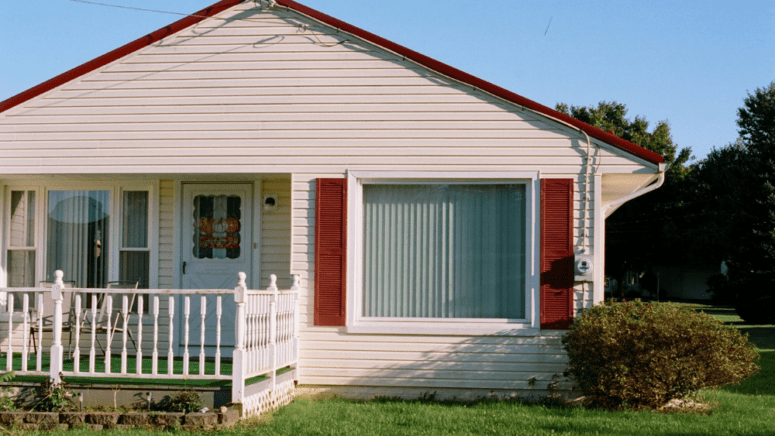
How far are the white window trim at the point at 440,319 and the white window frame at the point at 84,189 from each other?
8.53 feet

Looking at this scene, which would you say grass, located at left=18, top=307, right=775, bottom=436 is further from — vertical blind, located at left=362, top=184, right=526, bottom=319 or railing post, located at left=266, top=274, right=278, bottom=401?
vertical blind, located at left=362, top=184, right=526, bottom=319

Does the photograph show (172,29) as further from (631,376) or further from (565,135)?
(631,376)

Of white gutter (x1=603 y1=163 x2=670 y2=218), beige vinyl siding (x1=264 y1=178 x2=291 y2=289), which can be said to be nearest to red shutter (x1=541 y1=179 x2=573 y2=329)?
white gutter (x1=603 y1=163 x2=670 y2=218)

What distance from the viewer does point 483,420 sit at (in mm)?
7086

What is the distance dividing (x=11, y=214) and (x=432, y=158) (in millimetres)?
5237

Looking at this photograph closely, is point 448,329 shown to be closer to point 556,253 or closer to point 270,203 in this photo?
point 556,253

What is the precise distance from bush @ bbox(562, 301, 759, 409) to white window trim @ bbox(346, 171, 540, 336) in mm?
712

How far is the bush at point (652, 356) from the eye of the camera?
7.43 m

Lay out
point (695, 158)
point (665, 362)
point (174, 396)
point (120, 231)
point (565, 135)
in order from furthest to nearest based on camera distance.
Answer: point (695, 158) < point (120, 231) < point (565, 135) < point (665, 362) < point (174, 396)

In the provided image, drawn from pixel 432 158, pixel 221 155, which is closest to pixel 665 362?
pixel 432 158

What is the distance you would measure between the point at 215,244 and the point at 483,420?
404 centimetres

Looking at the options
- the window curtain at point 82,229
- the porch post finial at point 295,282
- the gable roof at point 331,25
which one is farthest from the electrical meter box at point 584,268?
the window curtain at point 82,229

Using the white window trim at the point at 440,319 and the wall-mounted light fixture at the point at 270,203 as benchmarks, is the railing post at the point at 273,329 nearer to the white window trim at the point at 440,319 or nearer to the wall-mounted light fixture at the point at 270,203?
the white window trim at the point at 440,319

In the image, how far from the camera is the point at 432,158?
8.38m
